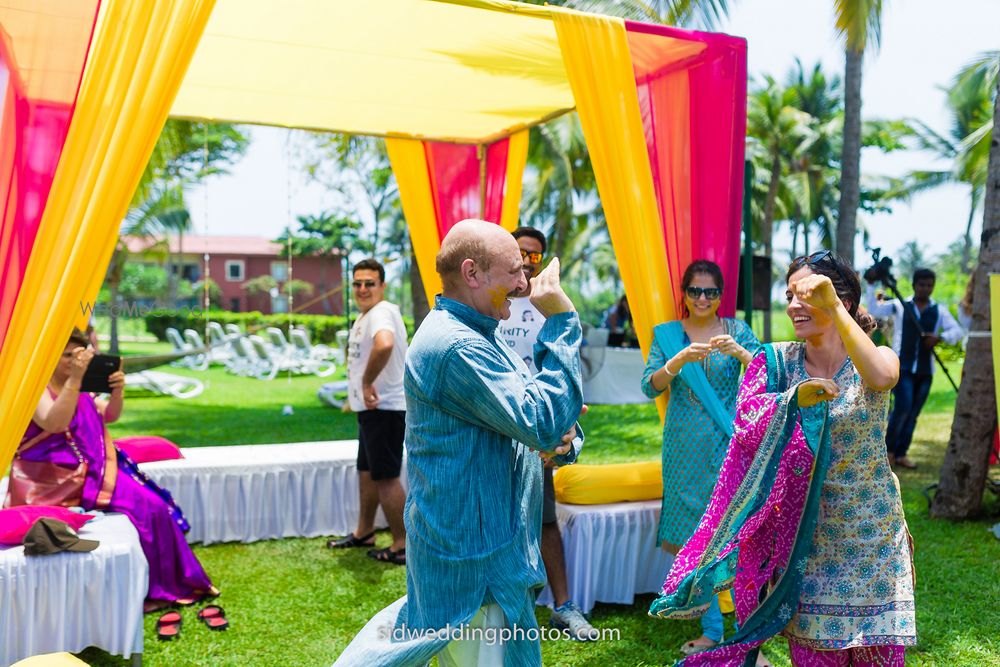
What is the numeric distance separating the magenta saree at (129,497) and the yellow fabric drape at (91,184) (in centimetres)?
94

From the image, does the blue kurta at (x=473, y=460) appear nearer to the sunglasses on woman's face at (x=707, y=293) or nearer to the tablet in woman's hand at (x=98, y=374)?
the sunglasses on woman's face at (x=707, y=293)

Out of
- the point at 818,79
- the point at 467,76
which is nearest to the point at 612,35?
the point at 467,76

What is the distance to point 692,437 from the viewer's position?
3736mm

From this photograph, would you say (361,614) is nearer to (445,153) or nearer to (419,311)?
(445,153)

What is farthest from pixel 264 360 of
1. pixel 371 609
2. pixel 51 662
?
pixel 51 662

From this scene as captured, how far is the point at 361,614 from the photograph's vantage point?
165 inches

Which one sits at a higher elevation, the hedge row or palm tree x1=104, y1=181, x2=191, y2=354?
palm tree x1=104, y1=181, x2=191, y2=354

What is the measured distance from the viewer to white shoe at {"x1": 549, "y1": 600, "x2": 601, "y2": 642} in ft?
12.4

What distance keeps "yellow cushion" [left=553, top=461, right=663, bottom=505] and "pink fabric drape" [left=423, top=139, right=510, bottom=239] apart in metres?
2.85

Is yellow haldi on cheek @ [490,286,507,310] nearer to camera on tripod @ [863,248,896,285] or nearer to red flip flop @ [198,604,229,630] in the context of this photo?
red flip flop @ [198,604,229,630]

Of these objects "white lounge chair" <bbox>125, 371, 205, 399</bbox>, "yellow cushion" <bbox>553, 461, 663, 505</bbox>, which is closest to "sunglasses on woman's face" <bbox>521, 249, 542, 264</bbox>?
"yellow cushion" <bbox>553, 461, 663, 505</bbox>

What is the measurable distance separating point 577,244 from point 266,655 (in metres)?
31.4

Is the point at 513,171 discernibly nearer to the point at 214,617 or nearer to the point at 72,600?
the point at 214,617

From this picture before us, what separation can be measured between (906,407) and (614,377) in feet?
18.7
